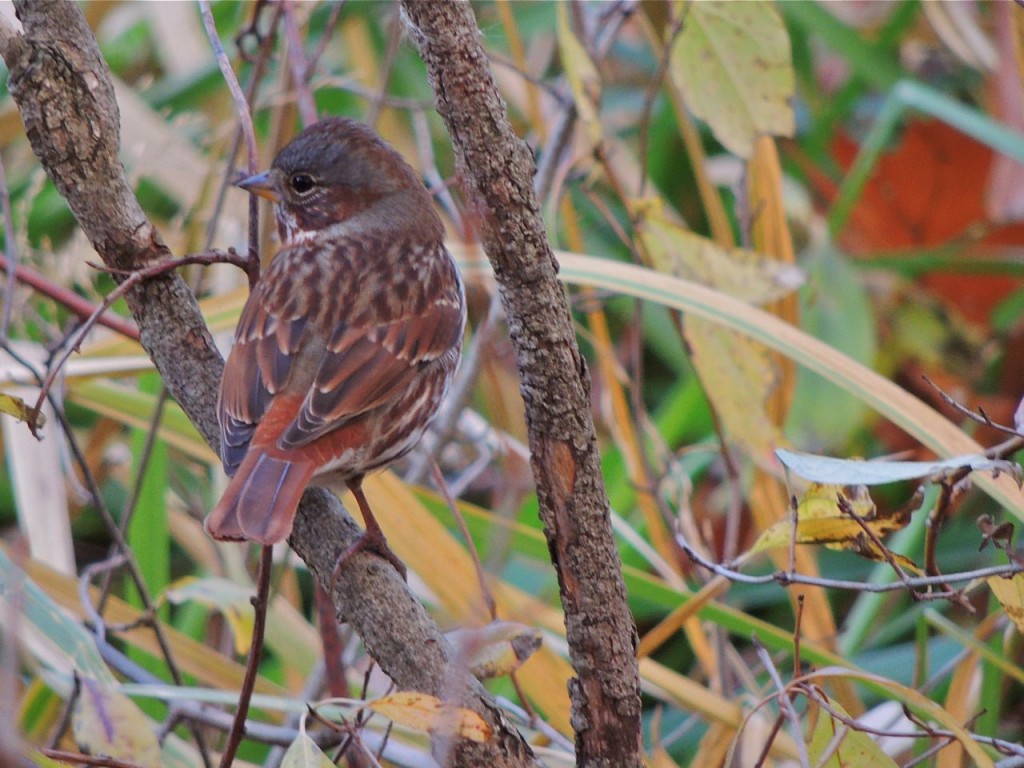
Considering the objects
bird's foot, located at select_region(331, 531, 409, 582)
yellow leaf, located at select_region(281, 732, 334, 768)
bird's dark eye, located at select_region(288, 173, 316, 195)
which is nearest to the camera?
yellow leaf, located at select_region(281, 732, 334, 768)

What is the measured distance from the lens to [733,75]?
233cm

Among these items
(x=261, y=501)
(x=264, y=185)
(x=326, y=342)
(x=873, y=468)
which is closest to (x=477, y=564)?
(x=261, y=501)

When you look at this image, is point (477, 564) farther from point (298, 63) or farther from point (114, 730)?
point (298, 63)

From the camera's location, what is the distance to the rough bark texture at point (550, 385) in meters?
1.38

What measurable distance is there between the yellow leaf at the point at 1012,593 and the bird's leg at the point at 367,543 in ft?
2.67

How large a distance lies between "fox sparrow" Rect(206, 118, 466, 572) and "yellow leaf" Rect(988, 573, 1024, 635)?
32.4 inches

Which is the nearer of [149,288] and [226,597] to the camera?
[149,288]

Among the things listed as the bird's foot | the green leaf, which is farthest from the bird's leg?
the green leaf

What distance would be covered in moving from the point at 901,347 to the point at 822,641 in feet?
5.28

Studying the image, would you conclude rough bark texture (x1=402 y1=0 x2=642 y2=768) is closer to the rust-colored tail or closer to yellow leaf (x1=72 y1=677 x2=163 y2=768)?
the rust-colored tail

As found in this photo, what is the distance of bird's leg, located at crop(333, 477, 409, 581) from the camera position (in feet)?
5.88

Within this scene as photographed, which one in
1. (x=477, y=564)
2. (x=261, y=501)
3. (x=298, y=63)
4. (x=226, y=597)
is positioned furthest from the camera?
(x=298, y=63)

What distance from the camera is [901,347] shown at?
13.2ft

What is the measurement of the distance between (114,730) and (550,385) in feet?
2.36
